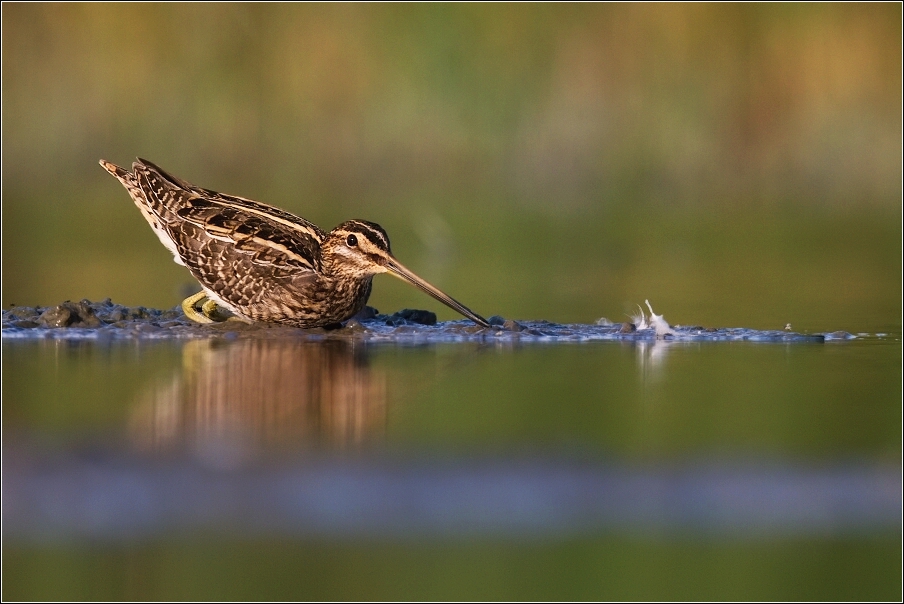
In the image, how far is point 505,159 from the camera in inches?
932

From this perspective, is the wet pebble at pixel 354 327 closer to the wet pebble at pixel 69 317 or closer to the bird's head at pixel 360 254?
the bird's head at pixel 360 254

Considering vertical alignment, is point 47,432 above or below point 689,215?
below

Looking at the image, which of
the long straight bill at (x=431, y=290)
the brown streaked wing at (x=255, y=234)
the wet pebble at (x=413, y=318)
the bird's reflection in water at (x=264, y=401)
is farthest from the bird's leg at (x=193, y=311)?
the long straight bill at (x=431, y=290)

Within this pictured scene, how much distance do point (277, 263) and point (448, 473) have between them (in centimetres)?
434

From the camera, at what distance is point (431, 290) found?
1055 cm

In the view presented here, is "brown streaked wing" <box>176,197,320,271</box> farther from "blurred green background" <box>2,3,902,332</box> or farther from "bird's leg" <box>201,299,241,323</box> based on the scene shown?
"blurred green background" <box>2,3,902,332</box>

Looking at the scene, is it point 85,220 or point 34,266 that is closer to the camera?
point 34,266

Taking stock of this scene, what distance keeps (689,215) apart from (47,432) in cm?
1435

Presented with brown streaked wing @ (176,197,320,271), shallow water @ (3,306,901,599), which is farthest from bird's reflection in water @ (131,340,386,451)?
brown streaked wing @ (176,197,320,271)

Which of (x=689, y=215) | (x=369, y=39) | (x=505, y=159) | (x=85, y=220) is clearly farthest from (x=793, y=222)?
(x=85, y=220)

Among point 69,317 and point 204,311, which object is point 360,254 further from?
point 69,317

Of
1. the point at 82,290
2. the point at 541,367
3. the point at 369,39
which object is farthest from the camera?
the point at 369,39

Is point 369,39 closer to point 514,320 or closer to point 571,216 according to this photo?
point 571,216

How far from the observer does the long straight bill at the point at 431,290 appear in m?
10.5
